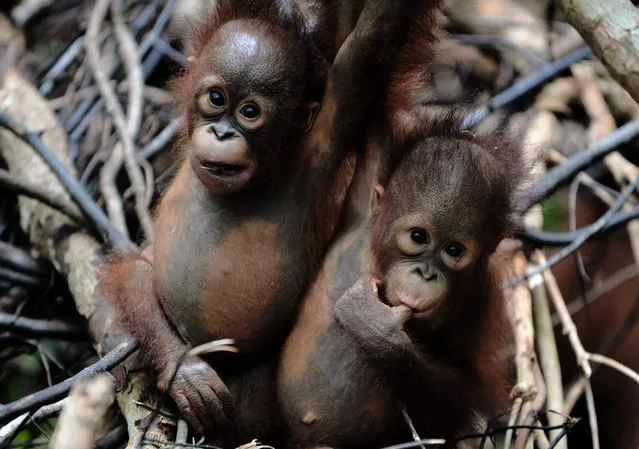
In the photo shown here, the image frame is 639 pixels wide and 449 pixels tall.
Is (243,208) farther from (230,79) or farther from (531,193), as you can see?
(531,193)

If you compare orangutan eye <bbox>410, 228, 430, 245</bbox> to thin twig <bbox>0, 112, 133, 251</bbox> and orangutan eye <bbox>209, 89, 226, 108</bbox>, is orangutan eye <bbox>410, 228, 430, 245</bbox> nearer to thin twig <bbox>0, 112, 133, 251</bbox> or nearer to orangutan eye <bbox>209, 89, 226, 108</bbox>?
orangutan eye <bbox>209, 89, 226, 108</bbox>

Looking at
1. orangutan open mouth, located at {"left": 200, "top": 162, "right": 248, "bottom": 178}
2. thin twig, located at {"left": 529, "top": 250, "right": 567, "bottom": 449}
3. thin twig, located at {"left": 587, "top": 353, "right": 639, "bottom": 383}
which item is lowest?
thin twig, located at {"left": 529, "top": 250, "right": 567, "bottom": 449}

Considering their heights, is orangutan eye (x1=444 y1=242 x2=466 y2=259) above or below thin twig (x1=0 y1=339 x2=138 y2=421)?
above

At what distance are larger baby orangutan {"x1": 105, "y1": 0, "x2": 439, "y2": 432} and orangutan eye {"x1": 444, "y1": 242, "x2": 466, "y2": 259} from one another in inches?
15.0

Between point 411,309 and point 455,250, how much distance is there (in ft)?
0.64

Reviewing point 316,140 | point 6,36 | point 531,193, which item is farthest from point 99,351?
point 6,36

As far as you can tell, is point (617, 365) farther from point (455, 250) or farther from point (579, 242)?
point (455, 250)

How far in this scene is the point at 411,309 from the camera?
7.86 feet

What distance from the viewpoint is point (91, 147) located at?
392cm

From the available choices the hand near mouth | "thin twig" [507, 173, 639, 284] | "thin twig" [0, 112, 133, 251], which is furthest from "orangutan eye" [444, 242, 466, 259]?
"thin twig" [0, 112, 133, 251]

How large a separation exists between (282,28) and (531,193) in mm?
855

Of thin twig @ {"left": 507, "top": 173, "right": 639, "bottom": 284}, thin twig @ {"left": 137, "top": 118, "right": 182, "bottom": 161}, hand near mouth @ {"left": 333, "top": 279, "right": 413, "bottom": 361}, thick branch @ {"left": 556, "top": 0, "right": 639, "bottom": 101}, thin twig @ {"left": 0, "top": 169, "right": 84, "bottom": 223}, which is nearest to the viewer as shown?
thick branch @ {"left": 556, "top": 0, "right": 639, "bottom": 101}

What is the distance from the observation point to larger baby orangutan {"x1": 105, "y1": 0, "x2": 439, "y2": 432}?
2.44 metres

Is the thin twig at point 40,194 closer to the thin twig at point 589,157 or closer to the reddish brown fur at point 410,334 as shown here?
the reddish brown fur at point 410,334
